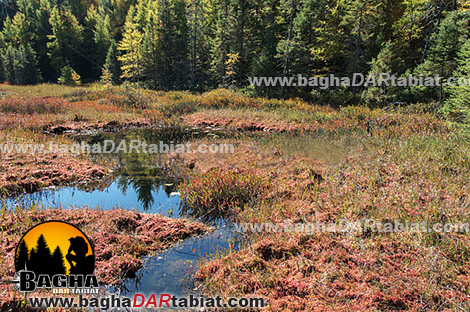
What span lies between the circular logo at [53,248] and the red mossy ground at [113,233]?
5.78 feet

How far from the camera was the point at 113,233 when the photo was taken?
17.8ft

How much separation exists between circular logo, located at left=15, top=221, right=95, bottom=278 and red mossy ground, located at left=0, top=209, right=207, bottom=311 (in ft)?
5.78

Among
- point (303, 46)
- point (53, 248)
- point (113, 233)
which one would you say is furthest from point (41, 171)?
point (303, 46)

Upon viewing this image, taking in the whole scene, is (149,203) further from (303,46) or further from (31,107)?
(303,46)

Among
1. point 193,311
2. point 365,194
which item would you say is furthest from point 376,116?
point 193,311

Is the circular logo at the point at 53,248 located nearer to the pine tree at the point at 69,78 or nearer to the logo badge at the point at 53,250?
the logo badge at the point at 53,250

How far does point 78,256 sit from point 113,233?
280cm

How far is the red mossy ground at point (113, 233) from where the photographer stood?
4566 mm

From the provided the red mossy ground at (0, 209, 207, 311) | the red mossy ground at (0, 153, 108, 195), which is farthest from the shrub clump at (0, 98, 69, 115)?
the red mossy ground at (0, 209, 207, 311)

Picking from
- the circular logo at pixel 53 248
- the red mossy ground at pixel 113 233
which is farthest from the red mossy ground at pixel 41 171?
the circular logo at pixel 53 248

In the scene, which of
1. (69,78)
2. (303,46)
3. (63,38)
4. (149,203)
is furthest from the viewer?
(63,38)

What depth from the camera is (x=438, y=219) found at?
496cm

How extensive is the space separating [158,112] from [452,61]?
2087 centimetres

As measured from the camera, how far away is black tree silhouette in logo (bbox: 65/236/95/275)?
8.87 feet
